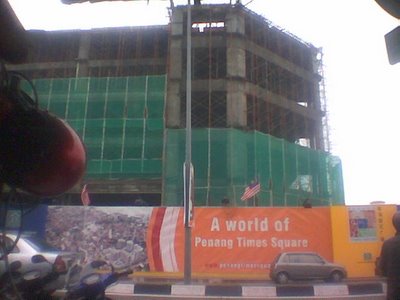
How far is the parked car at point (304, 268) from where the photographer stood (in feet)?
41.4

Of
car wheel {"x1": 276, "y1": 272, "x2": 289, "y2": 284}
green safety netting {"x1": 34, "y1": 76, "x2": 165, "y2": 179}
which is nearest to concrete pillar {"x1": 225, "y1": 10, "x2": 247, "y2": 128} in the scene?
green safety netting {"x1": 34, "y1": 76, "x2": 165, "y2": 179}

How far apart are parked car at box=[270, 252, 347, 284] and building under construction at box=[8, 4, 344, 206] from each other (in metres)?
10.5

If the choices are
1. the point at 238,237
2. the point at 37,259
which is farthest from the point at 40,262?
the point at 238,237

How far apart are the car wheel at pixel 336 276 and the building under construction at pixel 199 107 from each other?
10679 mm

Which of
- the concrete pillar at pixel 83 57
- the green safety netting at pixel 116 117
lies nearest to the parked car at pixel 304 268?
the green safety netting at pixel 116 117

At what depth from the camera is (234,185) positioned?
23.9m

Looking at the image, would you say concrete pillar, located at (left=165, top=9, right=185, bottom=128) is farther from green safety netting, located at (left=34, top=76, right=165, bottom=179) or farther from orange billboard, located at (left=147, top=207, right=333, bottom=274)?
orange billboard, located at (left=147, top=207, right=333, bottom=274)

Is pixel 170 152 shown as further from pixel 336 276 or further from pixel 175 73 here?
pixel 336 276

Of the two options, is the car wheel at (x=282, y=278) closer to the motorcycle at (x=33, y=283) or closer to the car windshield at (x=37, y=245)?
the car windshield at (x=37, y=245)

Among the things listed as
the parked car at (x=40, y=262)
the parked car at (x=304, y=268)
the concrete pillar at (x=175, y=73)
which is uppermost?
the concrete pillar at (x=175, y=73)

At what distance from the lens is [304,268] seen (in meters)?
12.9

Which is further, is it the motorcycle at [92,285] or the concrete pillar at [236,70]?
the concrete pillar at [236,70]

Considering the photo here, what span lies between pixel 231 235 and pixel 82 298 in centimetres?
883

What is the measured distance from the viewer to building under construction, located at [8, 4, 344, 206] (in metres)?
24.7
